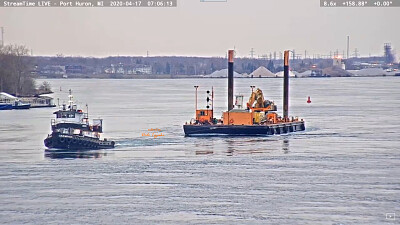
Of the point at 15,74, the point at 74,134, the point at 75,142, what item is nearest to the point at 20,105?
the point at 15,74

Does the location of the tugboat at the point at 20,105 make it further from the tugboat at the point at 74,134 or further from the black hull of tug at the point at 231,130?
the tugboat at the point at 74,134

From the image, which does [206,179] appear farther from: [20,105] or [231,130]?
[20,105]

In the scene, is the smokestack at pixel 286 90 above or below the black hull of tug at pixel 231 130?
above

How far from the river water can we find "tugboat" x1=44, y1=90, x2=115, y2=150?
5.01ft

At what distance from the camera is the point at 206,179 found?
4266cm

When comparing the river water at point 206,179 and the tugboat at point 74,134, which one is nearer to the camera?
the river water at point 206,179

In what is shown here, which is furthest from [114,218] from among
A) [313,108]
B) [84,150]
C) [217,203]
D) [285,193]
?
[313,108]

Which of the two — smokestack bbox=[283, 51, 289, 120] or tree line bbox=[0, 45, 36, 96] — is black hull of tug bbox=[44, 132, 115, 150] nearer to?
smokestack bbox=[283, 51, 289, 120]

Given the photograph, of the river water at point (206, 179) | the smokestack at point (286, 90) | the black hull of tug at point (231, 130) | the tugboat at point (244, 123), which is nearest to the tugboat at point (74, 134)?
the river water at point (206, 179)

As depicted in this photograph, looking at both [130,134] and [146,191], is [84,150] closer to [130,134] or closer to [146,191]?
[130,134]

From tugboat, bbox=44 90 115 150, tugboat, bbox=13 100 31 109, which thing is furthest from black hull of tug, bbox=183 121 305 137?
tugboat, bbox=13 100 31 109

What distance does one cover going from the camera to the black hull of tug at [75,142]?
5559 centimetres

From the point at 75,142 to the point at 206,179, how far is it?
1529 centimetres

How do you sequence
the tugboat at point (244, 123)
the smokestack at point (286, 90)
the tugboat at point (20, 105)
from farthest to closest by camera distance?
1. the tugboat at point (20, 105)
2. the smokestack at point (286, 90)
3. the tugboat at point (244, 123)
